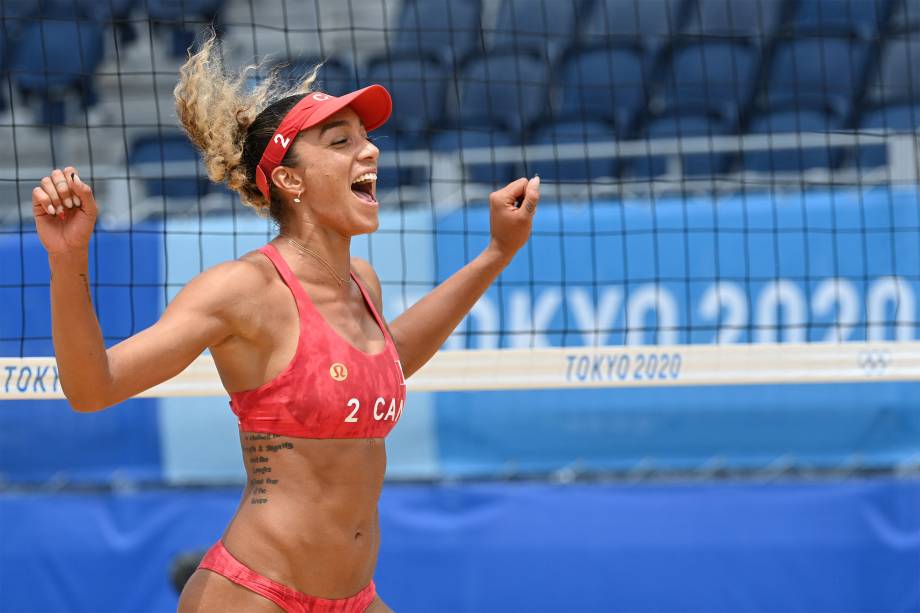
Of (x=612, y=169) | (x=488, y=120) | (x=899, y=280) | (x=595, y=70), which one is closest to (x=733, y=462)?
(x=899, y=280)

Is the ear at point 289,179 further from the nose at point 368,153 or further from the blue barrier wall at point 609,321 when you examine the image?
the blue barrier wall at point 609,321

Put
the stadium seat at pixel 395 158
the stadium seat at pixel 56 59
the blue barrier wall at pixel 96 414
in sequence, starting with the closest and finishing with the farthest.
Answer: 1. the blue barrier wall at pixel 96 414
2. the stadium seat at pixel 395 158
3. the stadium seat at pixel 56 59

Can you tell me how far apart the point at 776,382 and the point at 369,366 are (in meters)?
2.38

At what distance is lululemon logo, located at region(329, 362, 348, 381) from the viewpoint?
8.15 ft

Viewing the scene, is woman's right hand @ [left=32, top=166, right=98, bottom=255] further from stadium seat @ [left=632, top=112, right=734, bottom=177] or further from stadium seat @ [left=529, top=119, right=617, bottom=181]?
stadium seat @ [left=632, top=112, right=734, bottom=177]

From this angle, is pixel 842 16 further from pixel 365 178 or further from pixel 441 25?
pixel 365 178

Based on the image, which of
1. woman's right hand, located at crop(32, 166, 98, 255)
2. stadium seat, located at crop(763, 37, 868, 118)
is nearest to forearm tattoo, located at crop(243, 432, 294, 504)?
woman's right hand, located at crop(32, 166, 98, 255)

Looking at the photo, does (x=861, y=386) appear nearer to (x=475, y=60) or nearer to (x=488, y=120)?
(x=488, y=120)

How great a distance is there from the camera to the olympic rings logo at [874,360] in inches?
175

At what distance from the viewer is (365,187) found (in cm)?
273

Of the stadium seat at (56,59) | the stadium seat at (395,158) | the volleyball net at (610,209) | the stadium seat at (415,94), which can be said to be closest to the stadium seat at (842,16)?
the volleyball net at (610,209)

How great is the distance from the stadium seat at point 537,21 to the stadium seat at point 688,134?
98cm

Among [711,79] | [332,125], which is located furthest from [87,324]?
[711,79]

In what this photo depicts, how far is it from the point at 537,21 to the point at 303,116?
5493mm
